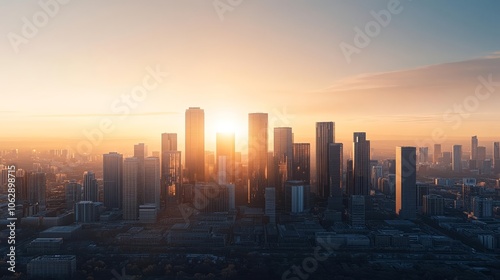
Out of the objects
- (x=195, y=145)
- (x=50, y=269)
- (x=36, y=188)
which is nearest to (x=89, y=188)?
(x=36, y=188)

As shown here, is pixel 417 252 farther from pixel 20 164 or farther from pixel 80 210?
pixel 20 164

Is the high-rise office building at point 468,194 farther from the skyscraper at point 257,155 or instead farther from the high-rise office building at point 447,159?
the high-rise office building at point 447,159

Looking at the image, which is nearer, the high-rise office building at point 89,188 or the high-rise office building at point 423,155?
the high-rise office building at point 89,188

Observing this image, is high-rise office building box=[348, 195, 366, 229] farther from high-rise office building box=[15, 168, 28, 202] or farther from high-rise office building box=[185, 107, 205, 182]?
high-rise office building box=[15, 168, 28, 202]

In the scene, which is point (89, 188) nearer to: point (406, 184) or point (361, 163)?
point (361, 163)

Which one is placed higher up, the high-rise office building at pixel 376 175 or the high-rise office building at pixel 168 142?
the high-rise office building at pixel 168 142

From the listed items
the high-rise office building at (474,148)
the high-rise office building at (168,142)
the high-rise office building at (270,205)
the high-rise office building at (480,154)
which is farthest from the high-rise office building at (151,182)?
the high-rise office building at (480,154)

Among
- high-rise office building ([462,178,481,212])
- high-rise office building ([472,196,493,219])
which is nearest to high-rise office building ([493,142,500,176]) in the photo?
high-rise office building ([462,178,481,212])
